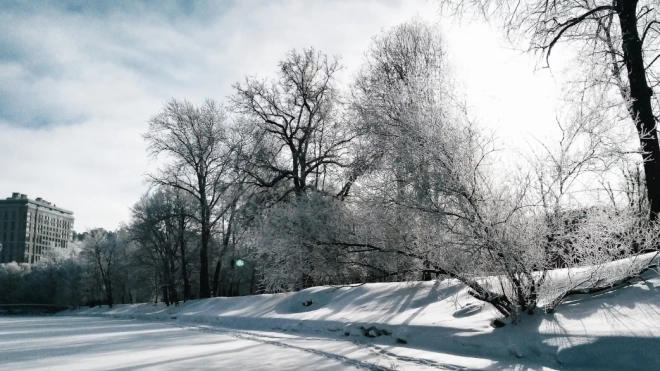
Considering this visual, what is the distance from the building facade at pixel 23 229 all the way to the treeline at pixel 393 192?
146m

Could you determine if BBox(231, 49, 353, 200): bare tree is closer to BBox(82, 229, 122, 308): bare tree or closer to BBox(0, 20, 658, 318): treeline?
BBox(0, 20, 658, 318): treeline

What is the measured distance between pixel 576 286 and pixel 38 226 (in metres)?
190

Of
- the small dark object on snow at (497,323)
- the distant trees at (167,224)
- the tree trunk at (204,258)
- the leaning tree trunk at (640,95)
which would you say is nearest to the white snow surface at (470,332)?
the small dark object on snow at (497,323)

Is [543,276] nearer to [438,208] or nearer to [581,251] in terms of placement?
[581,251]

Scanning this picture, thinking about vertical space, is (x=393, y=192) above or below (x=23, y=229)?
below

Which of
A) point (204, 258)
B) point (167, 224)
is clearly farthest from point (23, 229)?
point (204, 258)

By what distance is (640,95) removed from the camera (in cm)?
1181

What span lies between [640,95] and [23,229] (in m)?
185

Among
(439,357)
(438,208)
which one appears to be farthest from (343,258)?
(439,357)

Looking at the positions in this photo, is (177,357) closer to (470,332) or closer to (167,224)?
(470,332)

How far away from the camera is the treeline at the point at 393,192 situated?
31.9ft

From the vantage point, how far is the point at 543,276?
9.55 meters

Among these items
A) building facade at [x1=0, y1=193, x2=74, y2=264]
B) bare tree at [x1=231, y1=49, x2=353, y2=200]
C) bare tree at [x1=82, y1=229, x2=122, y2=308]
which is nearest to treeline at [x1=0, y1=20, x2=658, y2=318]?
bare tree at [x1=231, y1=49, x2=353, y2=200]

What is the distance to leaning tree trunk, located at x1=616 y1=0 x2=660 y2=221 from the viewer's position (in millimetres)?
11367
